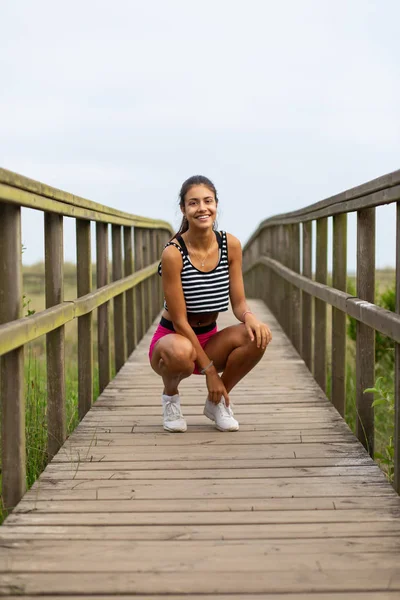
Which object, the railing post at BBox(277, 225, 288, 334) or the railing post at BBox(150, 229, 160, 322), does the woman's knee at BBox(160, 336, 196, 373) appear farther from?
the railing post at BBox(150, 229, 160, 322)

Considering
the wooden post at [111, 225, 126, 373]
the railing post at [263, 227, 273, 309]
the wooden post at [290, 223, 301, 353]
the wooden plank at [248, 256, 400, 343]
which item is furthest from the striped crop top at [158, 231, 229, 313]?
the railing post at [263, 227, 273, 309]

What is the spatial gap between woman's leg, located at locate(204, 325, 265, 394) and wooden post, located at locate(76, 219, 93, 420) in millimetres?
887

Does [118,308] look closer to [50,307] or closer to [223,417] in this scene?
[223,417]

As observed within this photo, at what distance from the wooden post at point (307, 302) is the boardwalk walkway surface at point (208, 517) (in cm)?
199

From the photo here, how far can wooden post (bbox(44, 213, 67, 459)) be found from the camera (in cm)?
425

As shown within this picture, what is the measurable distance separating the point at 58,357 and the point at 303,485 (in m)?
1.41

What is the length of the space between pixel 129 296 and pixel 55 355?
3429 mm

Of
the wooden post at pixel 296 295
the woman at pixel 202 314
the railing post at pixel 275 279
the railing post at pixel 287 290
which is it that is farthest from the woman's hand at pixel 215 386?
the railing post at pixel 275 279

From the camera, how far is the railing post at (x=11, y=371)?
335 cm

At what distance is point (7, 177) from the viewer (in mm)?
3197

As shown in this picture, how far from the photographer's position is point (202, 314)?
4.57 metres

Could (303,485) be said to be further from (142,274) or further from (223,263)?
(142,274)

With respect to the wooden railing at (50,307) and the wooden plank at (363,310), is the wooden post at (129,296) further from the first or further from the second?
the wooden plank at (363,310)

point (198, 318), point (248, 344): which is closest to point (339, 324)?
point (248, 344)
